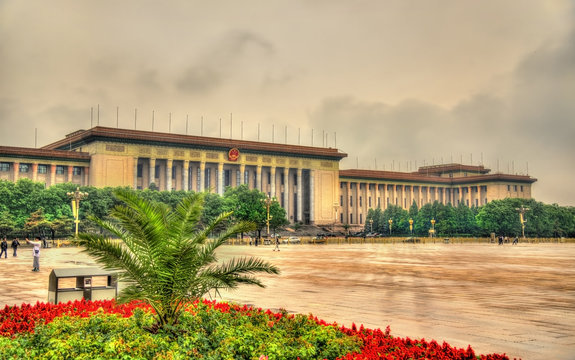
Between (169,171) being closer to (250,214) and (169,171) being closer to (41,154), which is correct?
(41,154)

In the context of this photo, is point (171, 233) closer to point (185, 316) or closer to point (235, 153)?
point (185, 316)

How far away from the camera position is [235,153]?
94.4m

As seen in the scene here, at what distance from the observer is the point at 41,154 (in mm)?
82938

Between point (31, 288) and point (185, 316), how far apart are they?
1007 cm

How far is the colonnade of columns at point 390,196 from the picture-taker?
375 feet

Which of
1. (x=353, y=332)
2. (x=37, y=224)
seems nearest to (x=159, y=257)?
(x=353, y=332)

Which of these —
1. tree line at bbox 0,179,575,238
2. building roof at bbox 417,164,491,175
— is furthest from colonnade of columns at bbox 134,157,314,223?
building roof at bbox 417,164,491,175

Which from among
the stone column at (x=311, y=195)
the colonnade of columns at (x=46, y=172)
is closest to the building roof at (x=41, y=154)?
the colonnade of columns at (x=46, y=172)

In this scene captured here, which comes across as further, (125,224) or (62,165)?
(62,165)

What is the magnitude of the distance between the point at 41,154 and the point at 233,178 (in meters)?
31.4

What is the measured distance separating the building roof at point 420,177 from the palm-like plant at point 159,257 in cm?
10551

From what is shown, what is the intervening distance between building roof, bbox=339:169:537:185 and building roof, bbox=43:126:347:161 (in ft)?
36.7

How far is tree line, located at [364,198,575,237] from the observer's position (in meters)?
94.4

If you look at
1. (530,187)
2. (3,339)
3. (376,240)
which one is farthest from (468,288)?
(530,187)
